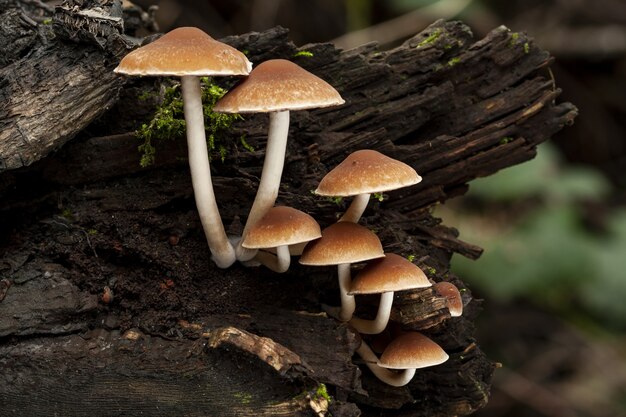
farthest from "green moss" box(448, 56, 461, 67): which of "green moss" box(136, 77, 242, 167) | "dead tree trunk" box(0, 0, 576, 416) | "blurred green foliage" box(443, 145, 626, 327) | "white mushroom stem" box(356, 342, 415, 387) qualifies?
"blurred green foliage" box(443, 145, 626, 327)

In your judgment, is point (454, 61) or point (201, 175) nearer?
point (201, 175)

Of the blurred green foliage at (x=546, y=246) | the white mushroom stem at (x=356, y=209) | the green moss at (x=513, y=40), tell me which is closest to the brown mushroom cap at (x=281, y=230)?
the white mushroom stem at (x=356, y=209)

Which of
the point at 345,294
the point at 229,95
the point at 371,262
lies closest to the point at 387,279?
the point at 371,262

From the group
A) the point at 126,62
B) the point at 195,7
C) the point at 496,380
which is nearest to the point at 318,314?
the point at 126,62

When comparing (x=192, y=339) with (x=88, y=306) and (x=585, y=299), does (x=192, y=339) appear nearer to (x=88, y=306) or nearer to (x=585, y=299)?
(x=88, y=306)

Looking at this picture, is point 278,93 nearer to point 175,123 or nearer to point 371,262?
point 175,123
